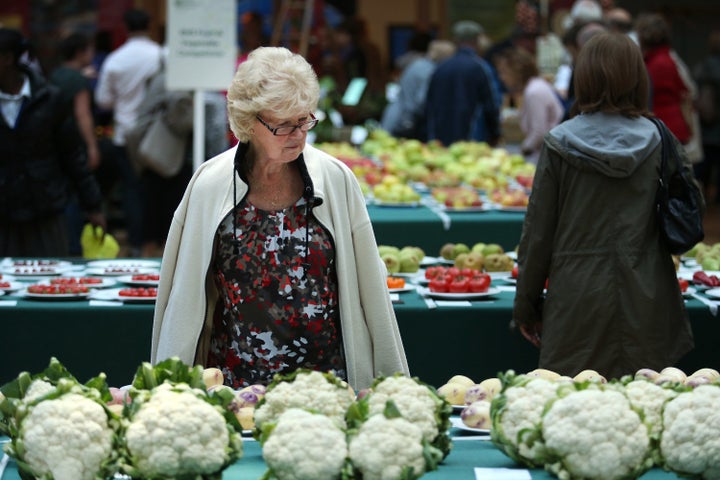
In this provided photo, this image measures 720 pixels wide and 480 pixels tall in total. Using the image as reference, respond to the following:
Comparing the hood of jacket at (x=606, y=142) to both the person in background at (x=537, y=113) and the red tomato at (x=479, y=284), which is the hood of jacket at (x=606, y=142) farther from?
the person in background at (x=537, y=113)

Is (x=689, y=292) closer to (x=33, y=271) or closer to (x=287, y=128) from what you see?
(x=287, y=128)

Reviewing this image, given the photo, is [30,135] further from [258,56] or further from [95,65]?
[95,65]

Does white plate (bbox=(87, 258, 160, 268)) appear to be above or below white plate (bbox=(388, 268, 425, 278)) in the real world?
below

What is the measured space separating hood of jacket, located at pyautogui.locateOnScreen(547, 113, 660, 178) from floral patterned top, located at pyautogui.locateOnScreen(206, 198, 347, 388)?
1256mm

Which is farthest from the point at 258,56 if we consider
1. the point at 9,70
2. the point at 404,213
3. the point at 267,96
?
the point at 404,213

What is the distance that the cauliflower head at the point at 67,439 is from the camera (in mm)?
2416

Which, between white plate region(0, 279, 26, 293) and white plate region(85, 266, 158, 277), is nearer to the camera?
white plate region(0, 279, 26, 293)

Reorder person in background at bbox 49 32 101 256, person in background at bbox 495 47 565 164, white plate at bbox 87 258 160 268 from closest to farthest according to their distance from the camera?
white plate at bbox 87 258 160 268 < person in background at bbox 49 32 101 256 < person in background at bbox 495 47 565 164

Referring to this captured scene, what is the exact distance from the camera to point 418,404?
8.60 feet

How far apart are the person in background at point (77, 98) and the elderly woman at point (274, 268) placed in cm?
615

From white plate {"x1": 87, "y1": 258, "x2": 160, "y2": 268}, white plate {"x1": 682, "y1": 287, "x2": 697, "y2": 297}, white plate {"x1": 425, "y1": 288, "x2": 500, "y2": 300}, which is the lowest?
white plate {"x1": 87, "y1": 258, "x2": 160, "y2": 268}

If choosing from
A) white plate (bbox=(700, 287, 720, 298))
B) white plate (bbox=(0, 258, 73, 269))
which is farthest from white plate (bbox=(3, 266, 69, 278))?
white plate (bbox=(700, 287, 720, 298))

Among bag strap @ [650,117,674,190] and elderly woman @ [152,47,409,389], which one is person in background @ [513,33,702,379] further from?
elderly woman @ [152,47,409,389]

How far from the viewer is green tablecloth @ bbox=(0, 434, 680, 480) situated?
8.46 ft
